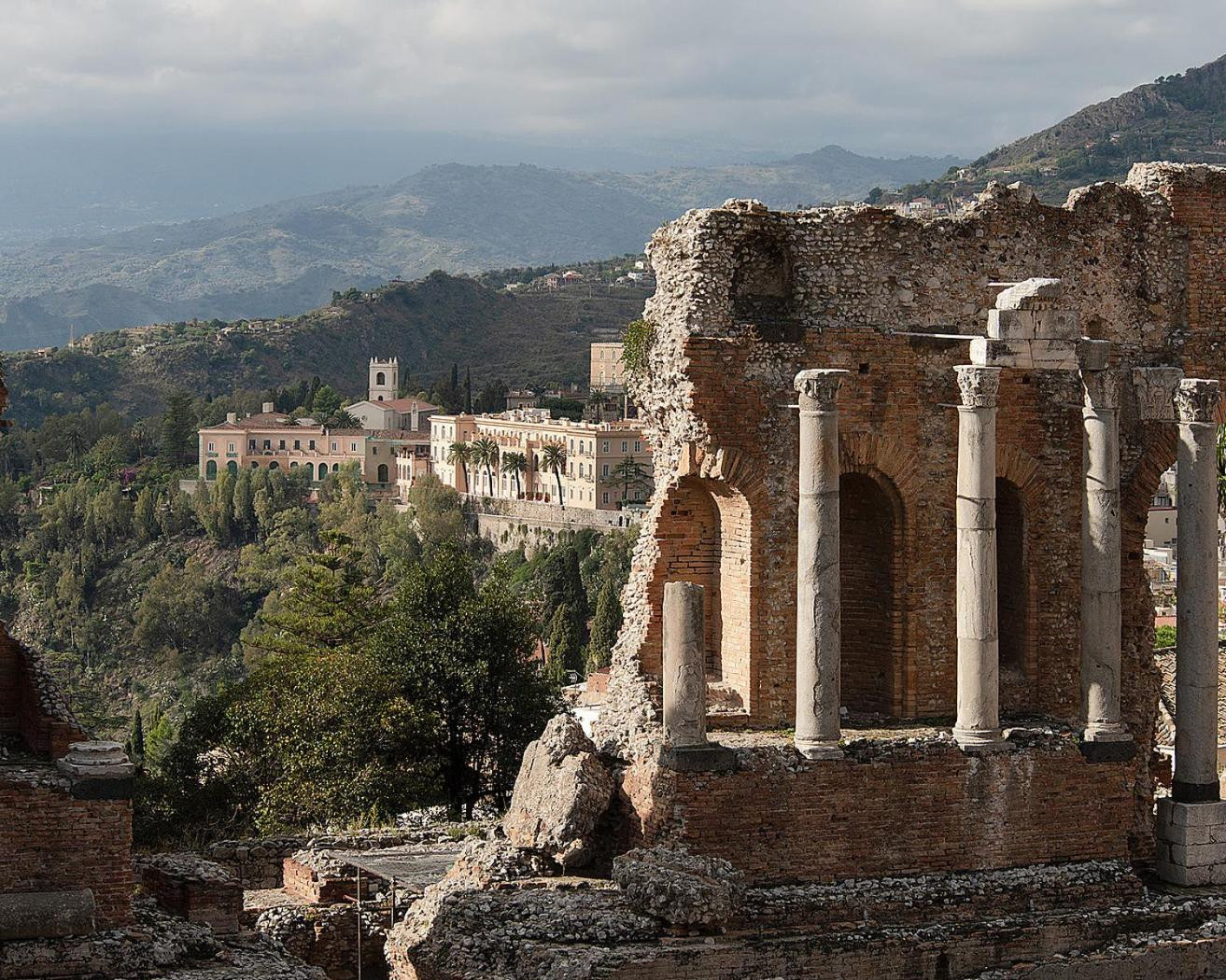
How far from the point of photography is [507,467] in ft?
479

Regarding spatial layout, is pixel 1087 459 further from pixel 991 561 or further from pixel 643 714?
pixel 643 714

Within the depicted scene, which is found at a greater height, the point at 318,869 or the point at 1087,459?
the point at 1087,459

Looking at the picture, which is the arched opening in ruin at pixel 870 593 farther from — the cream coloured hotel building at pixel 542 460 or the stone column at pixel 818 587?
the cream coloured hotel building at pixel 542 460

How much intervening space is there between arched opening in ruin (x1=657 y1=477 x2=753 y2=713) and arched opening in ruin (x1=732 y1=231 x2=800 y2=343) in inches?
71.9

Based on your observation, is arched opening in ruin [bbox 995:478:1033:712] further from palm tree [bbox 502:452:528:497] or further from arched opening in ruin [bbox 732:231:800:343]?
palm tree [bbox 502:452:528:497]

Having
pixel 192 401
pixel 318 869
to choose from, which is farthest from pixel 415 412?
pixel 318 869

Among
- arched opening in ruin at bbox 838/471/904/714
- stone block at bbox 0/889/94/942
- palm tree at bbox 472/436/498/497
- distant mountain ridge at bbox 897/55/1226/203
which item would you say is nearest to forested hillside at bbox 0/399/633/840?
palm tree at bbox 472/436/498/497

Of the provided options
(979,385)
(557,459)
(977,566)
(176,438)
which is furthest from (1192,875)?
(176,438)

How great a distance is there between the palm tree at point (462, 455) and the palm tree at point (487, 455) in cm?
52

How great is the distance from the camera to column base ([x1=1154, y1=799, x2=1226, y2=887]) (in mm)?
22641

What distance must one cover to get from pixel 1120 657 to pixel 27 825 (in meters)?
11.7

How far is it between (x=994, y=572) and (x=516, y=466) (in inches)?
4853

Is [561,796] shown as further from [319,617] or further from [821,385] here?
[319,617]

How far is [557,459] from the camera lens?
140 m
